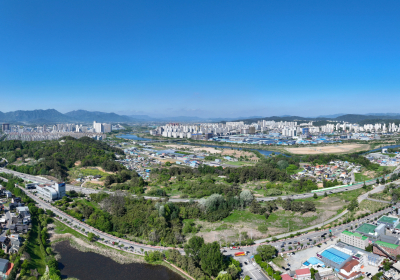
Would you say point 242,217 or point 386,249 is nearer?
point 386,249

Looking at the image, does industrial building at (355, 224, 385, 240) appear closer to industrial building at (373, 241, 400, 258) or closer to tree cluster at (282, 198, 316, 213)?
industrial building at (373, 241, 400, 258)

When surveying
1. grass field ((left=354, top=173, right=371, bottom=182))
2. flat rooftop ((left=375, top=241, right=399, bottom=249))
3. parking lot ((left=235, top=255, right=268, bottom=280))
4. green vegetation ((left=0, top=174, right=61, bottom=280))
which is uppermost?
grass field ((left=354, top=173, right=371, bottom=182))

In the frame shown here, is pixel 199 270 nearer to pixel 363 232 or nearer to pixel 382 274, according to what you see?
pixel 382 274

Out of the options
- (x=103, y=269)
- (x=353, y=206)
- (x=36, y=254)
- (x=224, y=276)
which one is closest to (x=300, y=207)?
(x=353, y=206)

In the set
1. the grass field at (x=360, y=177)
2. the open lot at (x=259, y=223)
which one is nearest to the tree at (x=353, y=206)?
the open lot at (x=259, y=223)

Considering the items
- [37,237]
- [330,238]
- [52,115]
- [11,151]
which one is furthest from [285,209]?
[52,115]

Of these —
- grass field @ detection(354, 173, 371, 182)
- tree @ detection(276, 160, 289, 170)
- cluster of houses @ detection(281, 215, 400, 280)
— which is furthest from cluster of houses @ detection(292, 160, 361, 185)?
cluster of houses @ detection(281, 215, 400, 280)

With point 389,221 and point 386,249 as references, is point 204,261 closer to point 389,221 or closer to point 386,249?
point 386,249
